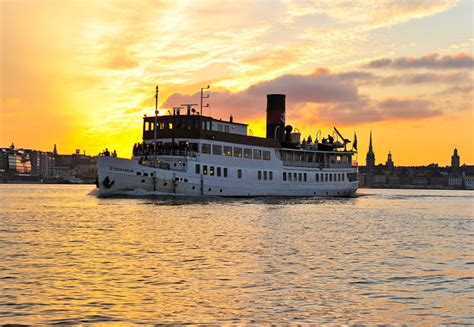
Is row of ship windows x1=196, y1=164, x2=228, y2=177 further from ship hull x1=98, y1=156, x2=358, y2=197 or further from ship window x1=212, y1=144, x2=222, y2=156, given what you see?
ship window x1=212, y1=144, x2=222, y2=156

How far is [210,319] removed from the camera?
13.3m

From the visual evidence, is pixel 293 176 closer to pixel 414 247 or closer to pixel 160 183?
pixel 160 183

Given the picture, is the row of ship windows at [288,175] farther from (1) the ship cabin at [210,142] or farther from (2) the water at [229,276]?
(2) the water at [229,276]

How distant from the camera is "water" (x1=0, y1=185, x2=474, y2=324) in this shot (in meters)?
13.9

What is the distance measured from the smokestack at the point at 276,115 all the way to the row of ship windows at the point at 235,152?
10.2 metres

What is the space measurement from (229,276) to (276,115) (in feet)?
236

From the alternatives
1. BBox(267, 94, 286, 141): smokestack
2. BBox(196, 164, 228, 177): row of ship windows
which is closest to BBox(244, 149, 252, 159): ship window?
BBox(196, 164, 228, 177): row of ship windows

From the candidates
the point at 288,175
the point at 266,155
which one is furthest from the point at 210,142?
the point at 288,175

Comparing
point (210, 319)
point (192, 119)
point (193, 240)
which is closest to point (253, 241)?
point (193, 240)

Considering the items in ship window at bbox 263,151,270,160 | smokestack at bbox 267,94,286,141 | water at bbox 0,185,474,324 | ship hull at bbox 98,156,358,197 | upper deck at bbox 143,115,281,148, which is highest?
smokestack at bbox 267,94,286,141

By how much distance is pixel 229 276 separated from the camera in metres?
18.7

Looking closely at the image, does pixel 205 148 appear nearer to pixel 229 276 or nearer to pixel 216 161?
pixel 216 161

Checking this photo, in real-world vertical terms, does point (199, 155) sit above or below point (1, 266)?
above

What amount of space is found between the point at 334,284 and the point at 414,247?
1208 cm
